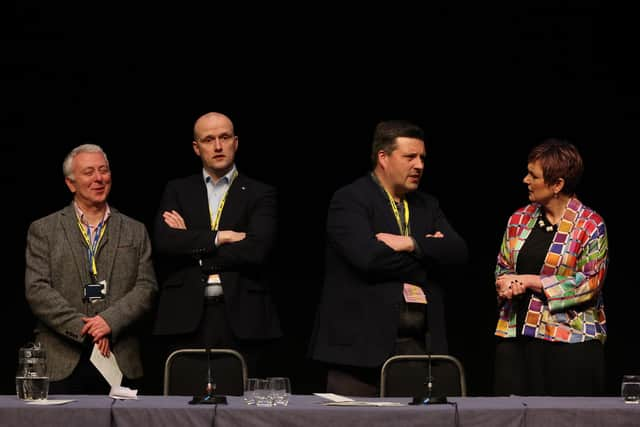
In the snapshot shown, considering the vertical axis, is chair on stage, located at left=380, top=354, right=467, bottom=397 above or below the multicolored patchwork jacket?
below

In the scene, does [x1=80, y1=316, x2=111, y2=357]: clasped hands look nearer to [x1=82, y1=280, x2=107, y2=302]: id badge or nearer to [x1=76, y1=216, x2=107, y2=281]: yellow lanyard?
[x1=82, y1=280, x2=107, y2=302]: id badge

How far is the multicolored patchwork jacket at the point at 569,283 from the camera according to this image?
4.56m

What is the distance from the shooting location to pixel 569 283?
4.57m

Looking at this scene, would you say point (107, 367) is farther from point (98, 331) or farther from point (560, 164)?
point (560, 164)

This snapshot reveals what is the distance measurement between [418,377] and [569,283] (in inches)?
29.2

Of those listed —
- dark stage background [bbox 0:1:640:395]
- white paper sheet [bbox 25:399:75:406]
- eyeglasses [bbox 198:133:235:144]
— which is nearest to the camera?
white paper sheet [bbox 25:399:75:406]

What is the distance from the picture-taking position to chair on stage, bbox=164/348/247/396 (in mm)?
4477

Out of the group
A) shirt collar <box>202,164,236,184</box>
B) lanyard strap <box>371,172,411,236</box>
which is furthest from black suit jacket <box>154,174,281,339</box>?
lanyard strap <box>371,172,411,236</box>

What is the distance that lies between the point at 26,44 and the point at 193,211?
159 cm

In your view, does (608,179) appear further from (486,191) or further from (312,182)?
(312,182)

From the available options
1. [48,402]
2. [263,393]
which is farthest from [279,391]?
[48,402]

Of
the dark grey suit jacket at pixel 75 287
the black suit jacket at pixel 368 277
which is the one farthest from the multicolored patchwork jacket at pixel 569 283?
the dark grey suit jacket at pixel 75 287

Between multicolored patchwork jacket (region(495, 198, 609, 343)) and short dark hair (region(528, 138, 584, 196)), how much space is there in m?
0.09

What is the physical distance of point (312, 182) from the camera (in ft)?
20.4
